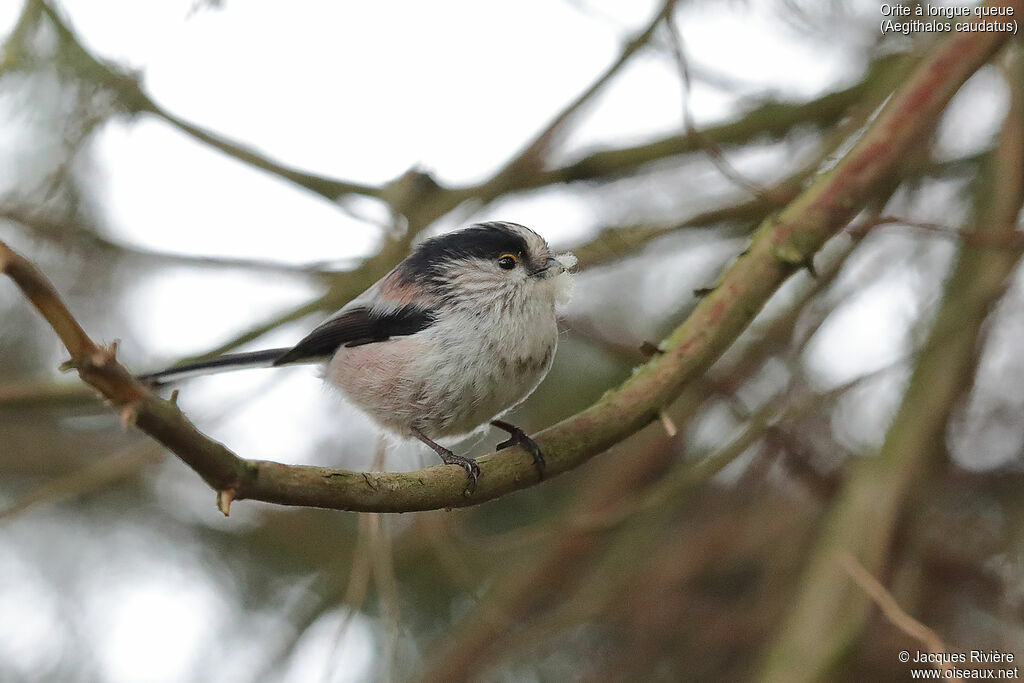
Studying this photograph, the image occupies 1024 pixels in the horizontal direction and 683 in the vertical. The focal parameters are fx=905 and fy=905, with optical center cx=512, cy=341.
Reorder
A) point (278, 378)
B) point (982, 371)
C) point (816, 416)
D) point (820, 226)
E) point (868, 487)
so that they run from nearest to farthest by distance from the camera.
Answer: point (820, 226) < point (868, 487) < point (278, 378) < point (982, 371) < point (816, 416)

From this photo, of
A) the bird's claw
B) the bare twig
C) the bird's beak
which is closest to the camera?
the bird's claw

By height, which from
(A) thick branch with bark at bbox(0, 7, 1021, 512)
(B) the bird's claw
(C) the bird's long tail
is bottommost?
(C) the bird's long tail

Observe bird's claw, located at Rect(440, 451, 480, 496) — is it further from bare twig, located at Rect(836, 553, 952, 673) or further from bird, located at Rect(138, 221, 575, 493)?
bare twig, located at Rect(836, 553, 952, 673)

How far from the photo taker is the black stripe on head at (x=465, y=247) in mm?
2752

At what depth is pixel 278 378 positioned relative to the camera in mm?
3273

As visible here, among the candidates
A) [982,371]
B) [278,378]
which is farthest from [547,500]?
[982,371]

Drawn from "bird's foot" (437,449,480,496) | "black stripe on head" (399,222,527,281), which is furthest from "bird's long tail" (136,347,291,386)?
"bird's foot" (437,449,480,496)

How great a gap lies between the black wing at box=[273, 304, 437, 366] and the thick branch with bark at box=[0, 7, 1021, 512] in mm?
660

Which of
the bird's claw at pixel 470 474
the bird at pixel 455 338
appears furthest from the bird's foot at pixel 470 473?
the bird at pixel 455 338

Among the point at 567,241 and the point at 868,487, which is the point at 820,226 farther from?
the point at 567,241

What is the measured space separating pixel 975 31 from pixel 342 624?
2.60 metres

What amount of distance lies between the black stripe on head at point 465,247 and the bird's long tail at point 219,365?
1.82ft

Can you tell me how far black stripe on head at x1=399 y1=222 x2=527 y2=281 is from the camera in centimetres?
275

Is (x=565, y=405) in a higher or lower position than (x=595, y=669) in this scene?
higher
